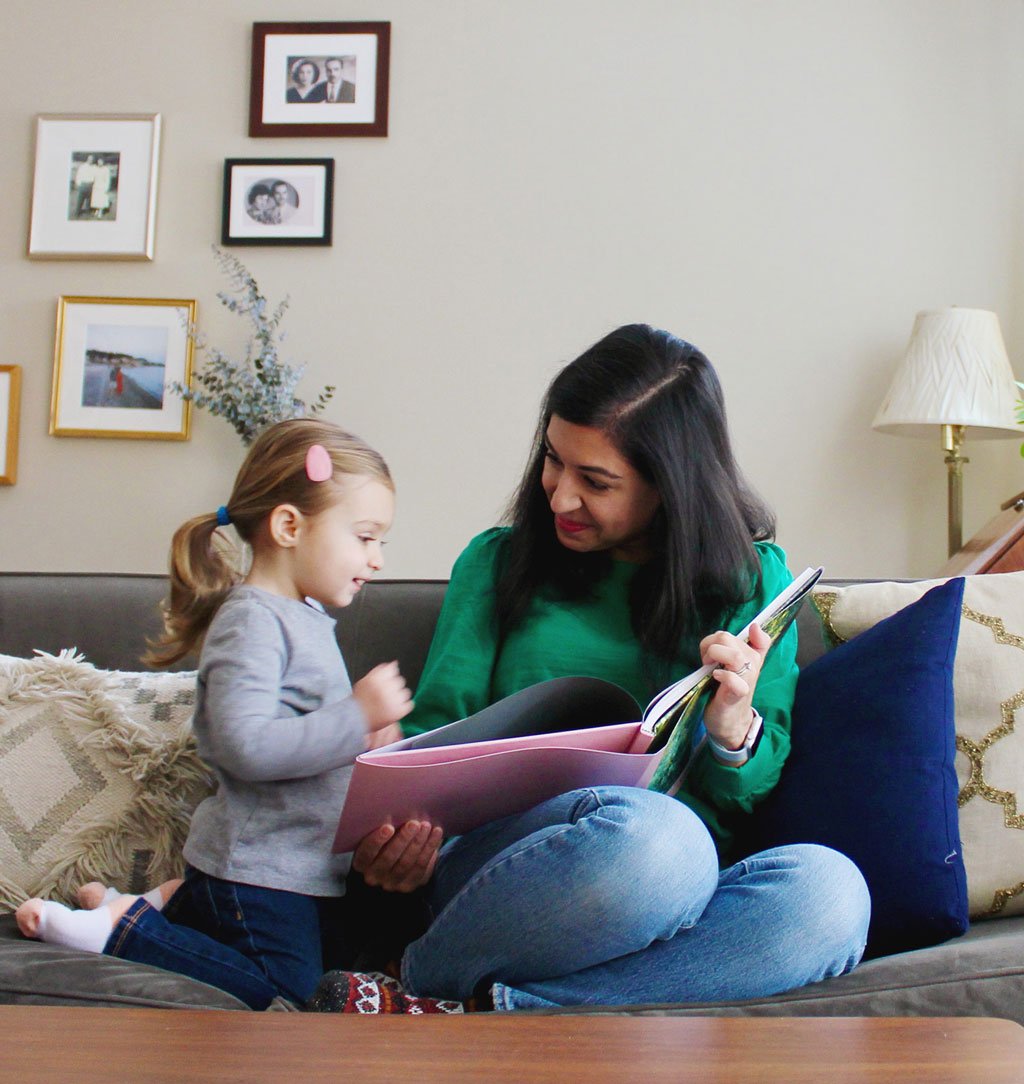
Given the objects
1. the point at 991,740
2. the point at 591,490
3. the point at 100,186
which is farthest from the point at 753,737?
the point at 100,186

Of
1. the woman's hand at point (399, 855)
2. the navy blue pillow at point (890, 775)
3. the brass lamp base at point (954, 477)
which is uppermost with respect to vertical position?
the brass lamp base at point (954, 477)

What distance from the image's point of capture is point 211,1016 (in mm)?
734

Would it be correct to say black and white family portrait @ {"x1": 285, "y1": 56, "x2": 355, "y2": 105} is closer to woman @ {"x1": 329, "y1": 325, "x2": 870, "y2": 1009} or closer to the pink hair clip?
woman @ {"x1": 329, "y1": 325, "x2": 870, "y2": 1009}

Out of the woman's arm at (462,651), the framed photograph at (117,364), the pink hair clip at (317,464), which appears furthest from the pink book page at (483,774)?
the framed photograph at (117,364)

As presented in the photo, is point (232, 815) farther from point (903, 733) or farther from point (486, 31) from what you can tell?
point (486, 31)

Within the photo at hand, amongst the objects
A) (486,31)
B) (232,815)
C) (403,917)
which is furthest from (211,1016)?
(486,31)

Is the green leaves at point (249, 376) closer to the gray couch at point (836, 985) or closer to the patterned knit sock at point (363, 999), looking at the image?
the gray couch at point (836, 985)

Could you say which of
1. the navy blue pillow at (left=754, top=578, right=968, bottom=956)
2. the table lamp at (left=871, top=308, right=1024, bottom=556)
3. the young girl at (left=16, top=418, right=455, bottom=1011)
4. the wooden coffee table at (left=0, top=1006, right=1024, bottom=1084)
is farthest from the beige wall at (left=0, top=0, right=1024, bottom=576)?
the wooden coffee table at (left=0, top=1006, right=1024, bottom=1084)

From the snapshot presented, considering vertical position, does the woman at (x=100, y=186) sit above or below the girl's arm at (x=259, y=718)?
above

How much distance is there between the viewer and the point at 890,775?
123cm

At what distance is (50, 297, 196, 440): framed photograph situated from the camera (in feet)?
10.2

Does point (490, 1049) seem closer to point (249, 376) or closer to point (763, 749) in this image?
point (763, 749)

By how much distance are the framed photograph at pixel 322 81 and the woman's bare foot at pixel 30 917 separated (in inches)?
92.4

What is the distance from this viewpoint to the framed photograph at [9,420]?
10.2 ft
